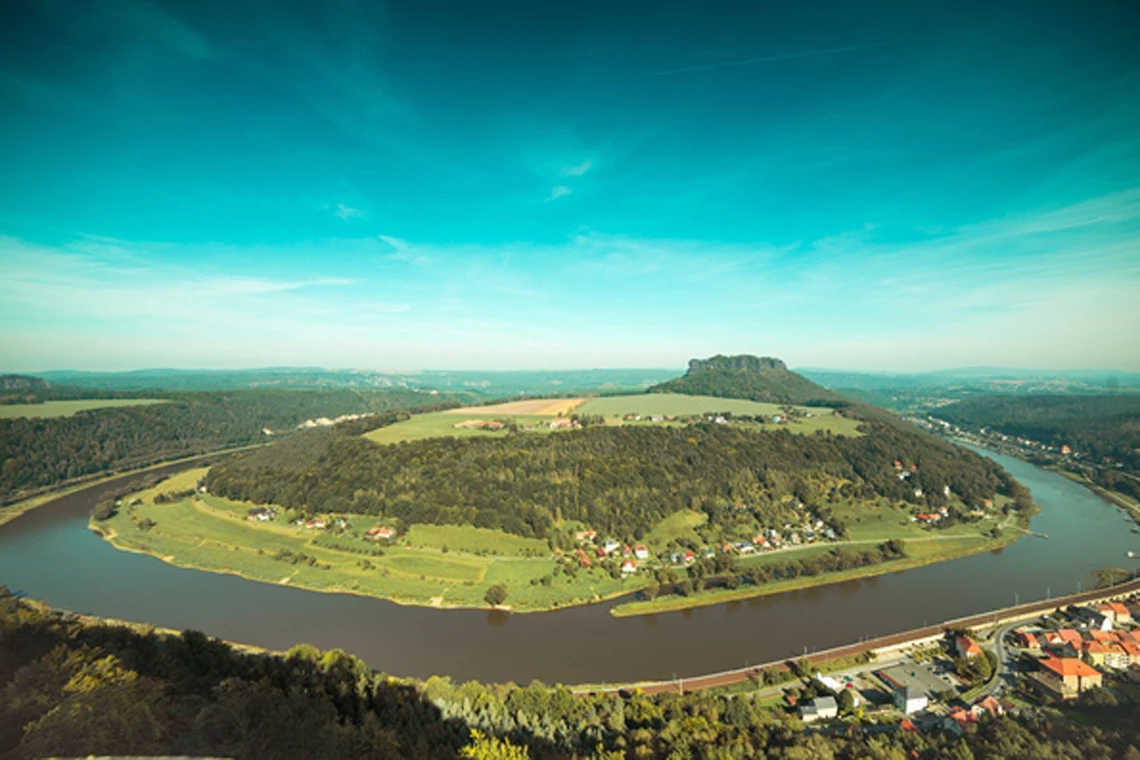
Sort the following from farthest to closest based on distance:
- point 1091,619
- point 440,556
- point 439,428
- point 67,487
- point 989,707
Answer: point 439,428
point 67,487
point 440,556
point 1091,619
point 989,707

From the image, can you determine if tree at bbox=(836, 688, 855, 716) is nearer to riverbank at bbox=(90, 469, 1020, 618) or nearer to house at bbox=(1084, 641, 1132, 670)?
riverbank at bbox=(90, 469, 1020, 618)

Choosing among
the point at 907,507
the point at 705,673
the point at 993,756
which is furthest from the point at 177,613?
the point at 907,507

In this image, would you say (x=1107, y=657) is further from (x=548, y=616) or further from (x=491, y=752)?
(x=491, y=752)

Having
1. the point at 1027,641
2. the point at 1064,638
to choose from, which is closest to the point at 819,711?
the point at 1027,641

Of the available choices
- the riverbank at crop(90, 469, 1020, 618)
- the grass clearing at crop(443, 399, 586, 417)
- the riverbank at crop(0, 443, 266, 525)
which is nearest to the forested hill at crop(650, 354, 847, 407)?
the grass clearing at crop(443, 399, 586, 417)

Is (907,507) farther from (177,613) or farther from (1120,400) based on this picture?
(1120,400)

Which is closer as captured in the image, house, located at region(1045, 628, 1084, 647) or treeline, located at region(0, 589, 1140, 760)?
treeline, located at region(0, 589, 1140, 760)
